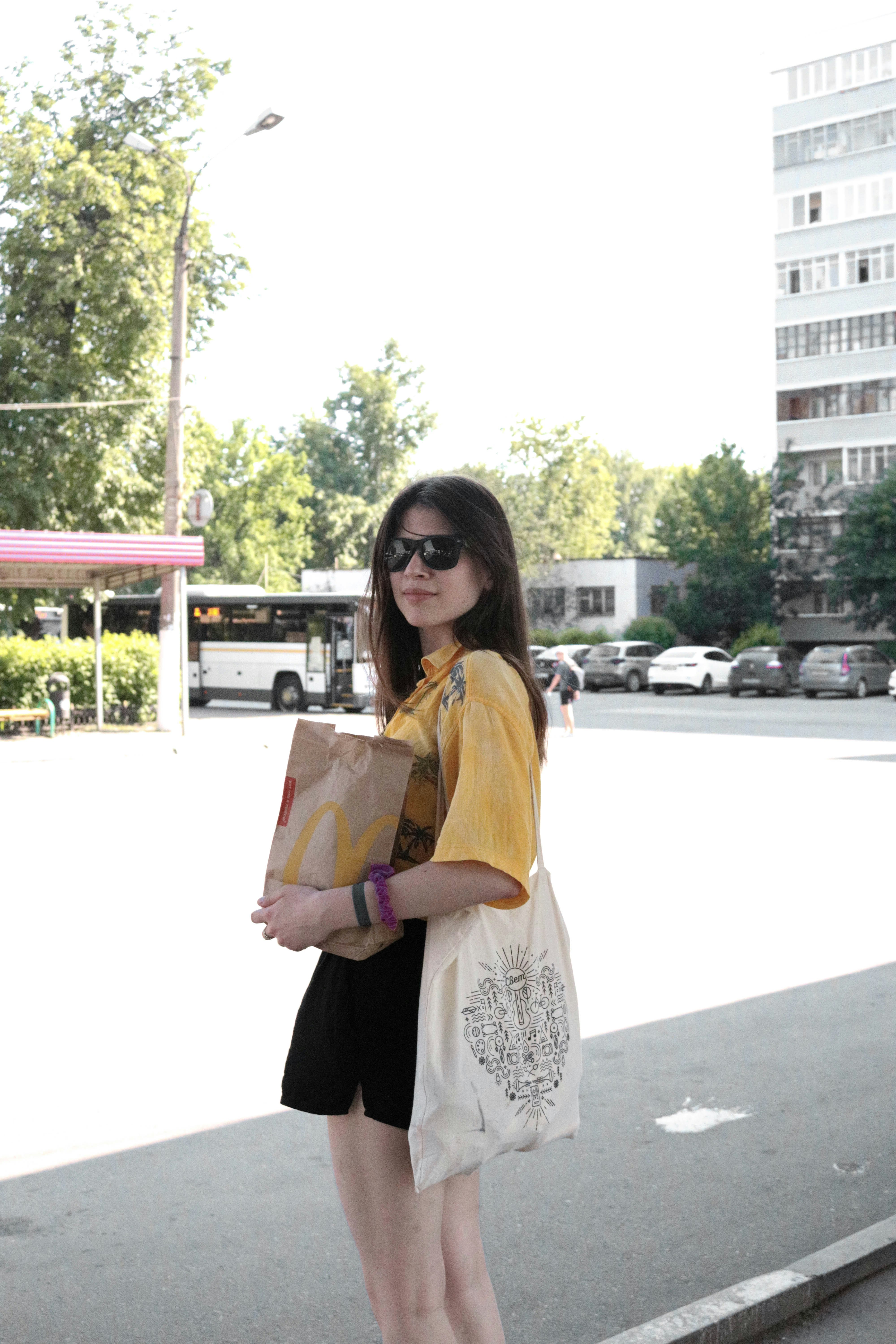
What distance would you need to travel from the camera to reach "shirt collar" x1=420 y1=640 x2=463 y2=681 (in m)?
2.40

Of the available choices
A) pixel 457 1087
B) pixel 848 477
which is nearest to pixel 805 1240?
pixel 457 1087

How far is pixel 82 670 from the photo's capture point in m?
25.1

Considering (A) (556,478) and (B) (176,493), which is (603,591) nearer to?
(A) (556,478)

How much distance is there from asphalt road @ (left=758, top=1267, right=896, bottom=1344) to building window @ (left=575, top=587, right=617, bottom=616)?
177 ft

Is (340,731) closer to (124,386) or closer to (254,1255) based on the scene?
(254,1255)

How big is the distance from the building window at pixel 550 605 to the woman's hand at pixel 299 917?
2209 inches

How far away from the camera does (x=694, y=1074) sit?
5.26 meters

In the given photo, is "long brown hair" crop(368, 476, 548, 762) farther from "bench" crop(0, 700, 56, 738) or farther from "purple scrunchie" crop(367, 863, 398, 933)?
"bench" crop(0, 700, 56, 738)

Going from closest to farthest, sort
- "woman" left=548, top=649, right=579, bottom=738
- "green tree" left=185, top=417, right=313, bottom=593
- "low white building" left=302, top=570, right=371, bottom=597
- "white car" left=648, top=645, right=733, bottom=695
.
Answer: "woman" left=548, top=649, right=579, bottom=738
"white car" left=648, top=645, right=733, bottom=695
"low white building" left=302, top=570, right=371, bottom=597
"green tree" left=185, top=417, right=313, bottom=593

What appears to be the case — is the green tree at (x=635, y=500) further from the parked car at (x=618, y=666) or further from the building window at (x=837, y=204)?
the parked car at (x=618, y=666)

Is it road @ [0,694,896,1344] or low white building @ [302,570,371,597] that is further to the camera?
low white building @ [302,570,371,597]

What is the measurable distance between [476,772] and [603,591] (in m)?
55.8

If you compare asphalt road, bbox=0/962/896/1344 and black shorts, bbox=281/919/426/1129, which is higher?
black shorts, bbox=281/919/426/1129

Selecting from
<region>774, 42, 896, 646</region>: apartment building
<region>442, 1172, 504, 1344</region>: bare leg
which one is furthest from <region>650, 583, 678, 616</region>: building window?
<region>442, 1172, 504, 1344</region>: bare leg
